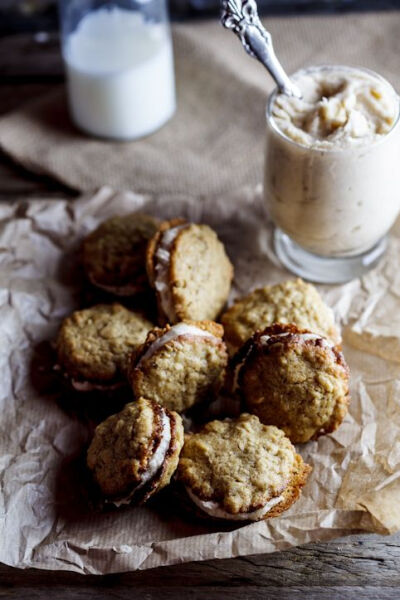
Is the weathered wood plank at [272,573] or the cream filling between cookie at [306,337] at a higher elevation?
the cream filling between cookie at [306,337]

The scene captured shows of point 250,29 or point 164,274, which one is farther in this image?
point 164,274

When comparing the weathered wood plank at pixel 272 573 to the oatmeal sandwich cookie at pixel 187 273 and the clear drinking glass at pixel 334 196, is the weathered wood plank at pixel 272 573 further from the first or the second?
the clear drinking glass at pixel 334 196

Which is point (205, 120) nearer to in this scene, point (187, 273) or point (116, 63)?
point (116, 63)

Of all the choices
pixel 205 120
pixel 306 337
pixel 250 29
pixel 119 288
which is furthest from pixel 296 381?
pixel 205 120

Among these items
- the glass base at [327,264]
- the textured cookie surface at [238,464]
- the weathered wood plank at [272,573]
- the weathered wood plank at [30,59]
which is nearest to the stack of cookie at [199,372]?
the textured cookie surface at [238,464]

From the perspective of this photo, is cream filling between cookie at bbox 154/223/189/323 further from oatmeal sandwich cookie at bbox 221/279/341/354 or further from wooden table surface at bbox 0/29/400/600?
wooden table surface at bbox 0/29/400/600

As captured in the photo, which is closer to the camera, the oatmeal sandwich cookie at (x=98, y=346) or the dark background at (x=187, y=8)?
the oatmeal sandwich cookie at (x=98, y=346)

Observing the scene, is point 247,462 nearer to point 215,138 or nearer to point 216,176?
point 216,176
